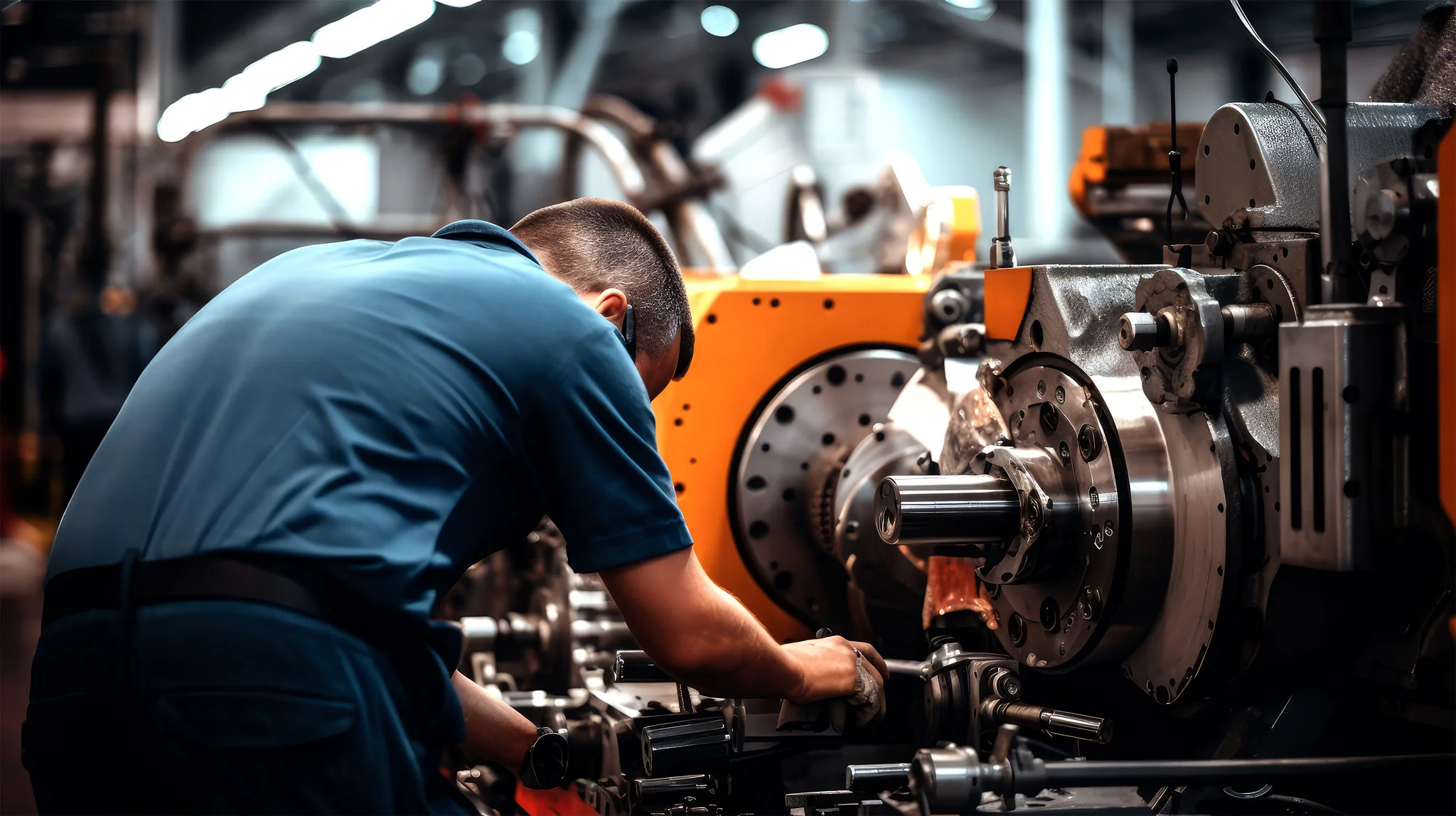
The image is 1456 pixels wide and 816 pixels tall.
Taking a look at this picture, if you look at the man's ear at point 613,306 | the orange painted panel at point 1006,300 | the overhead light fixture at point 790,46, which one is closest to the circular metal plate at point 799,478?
the orange painted panel at point 1006,300

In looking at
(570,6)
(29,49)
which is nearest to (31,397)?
(29,49)

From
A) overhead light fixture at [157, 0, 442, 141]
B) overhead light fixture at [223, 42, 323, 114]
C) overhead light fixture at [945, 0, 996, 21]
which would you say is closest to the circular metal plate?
overhead light fixture at [157, 0, 442, 141]

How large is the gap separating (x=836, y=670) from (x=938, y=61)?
11.8 m

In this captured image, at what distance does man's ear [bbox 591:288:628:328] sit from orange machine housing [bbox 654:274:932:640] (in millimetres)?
628

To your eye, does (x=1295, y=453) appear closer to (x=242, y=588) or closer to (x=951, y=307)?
(x=951, y=307)

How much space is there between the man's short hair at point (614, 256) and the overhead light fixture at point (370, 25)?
934 centimetres

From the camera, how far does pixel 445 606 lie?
144 inches

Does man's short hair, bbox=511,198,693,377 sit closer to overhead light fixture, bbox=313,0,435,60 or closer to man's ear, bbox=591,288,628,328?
man's ear, bbox=591,288,628,328

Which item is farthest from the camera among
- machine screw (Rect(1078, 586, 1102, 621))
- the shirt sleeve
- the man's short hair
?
the man's short hair

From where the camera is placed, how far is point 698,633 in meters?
1.62

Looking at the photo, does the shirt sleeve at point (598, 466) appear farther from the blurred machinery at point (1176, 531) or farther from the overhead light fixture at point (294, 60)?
the overhead light fixture at point (294, 60)

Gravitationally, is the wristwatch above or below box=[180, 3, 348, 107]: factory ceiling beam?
below

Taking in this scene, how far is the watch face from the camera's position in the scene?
185 cm

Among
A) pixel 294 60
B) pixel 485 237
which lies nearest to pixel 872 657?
pixel 485 237
